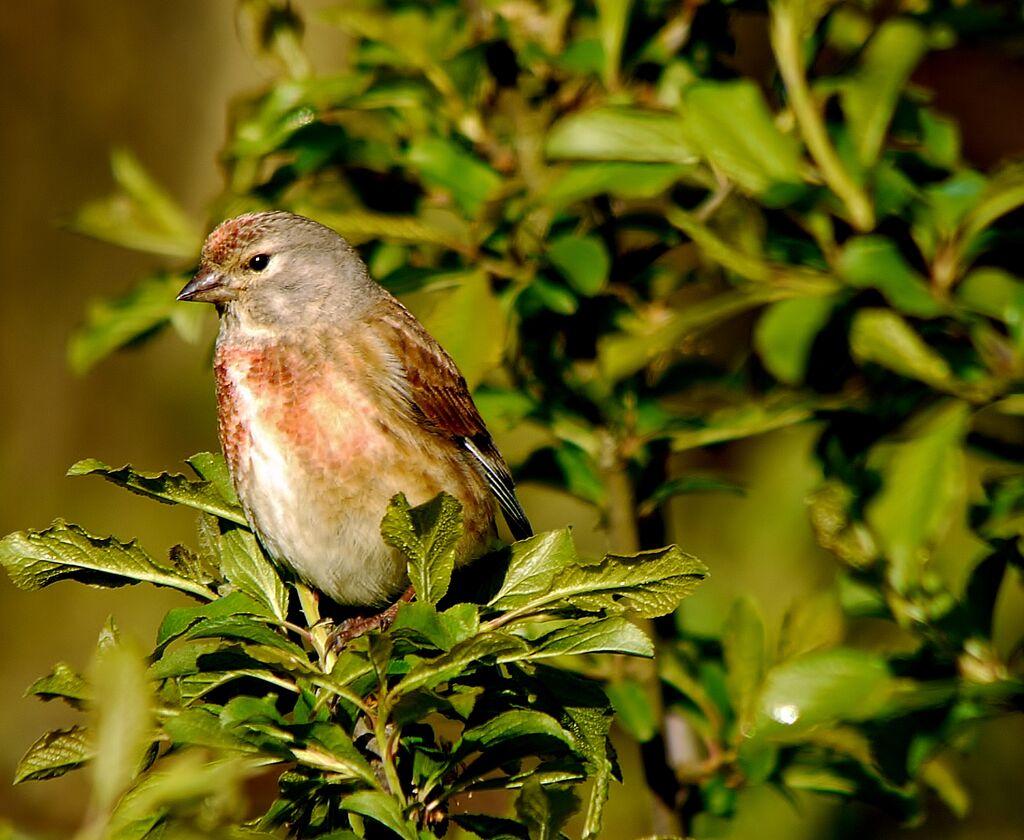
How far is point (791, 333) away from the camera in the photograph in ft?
8.95

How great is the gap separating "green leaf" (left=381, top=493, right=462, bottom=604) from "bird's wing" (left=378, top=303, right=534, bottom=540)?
119cm

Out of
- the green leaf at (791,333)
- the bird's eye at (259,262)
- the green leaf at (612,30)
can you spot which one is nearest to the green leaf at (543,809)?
the green leaf at (791,333)

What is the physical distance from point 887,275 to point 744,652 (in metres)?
0.88

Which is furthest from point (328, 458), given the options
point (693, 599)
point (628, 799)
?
point (628, 799)

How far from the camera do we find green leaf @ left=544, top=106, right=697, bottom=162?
2.68m

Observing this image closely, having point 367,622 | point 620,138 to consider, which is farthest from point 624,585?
point 367,622

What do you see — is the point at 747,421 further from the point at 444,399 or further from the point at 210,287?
the point at 210,287

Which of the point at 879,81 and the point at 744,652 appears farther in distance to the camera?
the point at 744,652

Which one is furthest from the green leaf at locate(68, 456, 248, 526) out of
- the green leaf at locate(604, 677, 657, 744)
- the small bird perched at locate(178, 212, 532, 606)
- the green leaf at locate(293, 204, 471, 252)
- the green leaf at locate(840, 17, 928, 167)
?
the green leaf at locate(840, 17, 928, 167)

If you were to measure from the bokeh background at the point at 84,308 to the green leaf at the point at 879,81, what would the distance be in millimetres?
2909

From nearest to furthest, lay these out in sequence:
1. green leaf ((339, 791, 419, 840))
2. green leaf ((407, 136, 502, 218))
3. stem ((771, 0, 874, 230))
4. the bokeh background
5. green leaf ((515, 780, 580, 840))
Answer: green leaf ((515, 780, 580, 840)), green leaf ((339, 791, 419, 840)), stem ((771, 0, 874, 230)), green leaf ((407, 136, 502, 218)), the bokeh background

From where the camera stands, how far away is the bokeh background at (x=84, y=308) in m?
6.27

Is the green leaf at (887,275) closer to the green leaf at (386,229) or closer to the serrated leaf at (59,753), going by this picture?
the green leaf at (386,229)

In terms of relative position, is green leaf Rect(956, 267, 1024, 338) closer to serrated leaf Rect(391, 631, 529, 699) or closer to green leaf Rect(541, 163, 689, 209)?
green leaf Rect(541, 163, 689, 209)
